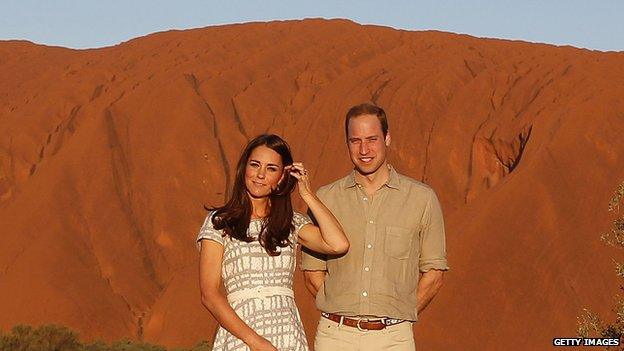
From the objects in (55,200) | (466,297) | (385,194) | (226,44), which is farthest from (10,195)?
(385,194)

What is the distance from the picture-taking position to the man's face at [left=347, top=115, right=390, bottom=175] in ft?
20.6

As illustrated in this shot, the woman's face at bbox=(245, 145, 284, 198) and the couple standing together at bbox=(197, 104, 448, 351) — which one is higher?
the woman's face at bbox=(245, 145, 284, 198)

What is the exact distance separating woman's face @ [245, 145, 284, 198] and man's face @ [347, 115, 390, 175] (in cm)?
56

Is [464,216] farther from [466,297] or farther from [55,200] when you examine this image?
Answer: [55,200]

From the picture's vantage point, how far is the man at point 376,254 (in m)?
6.28

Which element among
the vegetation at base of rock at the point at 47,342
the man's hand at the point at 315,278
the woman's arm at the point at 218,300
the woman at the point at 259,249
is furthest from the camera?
the vegetation at base of rock at the point at 47,342

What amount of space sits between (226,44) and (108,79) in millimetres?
6566

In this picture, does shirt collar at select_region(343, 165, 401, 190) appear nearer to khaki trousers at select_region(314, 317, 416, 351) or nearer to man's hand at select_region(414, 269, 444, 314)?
man's hand at select_region(414, 269, 444, 314)

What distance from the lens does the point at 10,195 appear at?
A: 5034 centimetres

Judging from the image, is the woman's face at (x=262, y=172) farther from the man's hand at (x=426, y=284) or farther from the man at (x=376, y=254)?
the man's hand at (x=426, y=284)

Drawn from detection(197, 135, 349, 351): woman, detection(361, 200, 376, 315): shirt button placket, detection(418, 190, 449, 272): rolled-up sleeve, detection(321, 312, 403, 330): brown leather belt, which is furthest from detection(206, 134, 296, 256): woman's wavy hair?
detection(418, 190, 449, 272): rolled-up sleeve

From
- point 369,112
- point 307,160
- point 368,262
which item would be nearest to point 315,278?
point 368,262

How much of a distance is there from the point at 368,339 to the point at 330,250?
624mm

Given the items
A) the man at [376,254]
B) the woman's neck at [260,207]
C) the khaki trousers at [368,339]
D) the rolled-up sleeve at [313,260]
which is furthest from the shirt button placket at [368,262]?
the woman's neck at [260,207]
